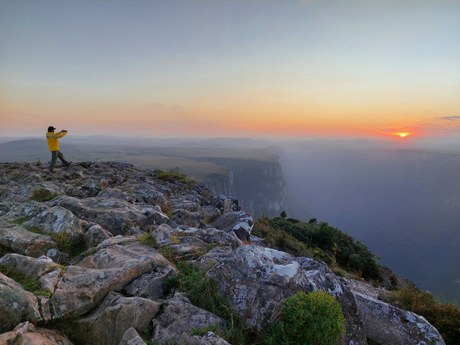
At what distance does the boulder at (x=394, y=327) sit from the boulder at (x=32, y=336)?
5.80 m

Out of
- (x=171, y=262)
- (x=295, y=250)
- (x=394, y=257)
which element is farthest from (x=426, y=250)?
(x=171, y=262)

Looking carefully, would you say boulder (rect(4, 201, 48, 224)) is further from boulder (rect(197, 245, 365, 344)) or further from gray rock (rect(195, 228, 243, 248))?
boulder (rect(197, 245, 365, 344))

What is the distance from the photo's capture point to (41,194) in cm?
1267

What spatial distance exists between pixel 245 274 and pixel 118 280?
8.06 feet

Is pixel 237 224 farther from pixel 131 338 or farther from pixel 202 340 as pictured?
pixel 131 338

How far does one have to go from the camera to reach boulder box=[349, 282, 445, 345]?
6820mm

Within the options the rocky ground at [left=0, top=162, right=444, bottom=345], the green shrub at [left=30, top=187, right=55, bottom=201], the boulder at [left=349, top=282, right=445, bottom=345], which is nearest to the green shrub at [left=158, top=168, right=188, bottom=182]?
the green shrub at [left=30, top=187, right=55, bottom=201]

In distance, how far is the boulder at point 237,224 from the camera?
1233 centimetres

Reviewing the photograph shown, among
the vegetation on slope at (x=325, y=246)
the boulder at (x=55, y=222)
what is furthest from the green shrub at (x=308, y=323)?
the vegetation on slope at (x=325, y=246)

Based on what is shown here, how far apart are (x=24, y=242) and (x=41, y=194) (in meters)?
5.71

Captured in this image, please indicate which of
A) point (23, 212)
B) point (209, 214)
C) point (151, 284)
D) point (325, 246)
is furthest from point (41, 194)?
point (325, 246)

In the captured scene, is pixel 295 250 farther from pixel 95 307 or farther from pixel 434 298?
pixel 95 307

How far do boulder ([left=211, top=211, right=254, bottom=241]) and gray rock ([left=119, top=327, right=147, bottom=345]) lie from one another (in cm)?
770

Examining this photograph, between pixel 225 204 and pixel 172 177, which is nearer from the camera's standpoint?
pixel 225 204
